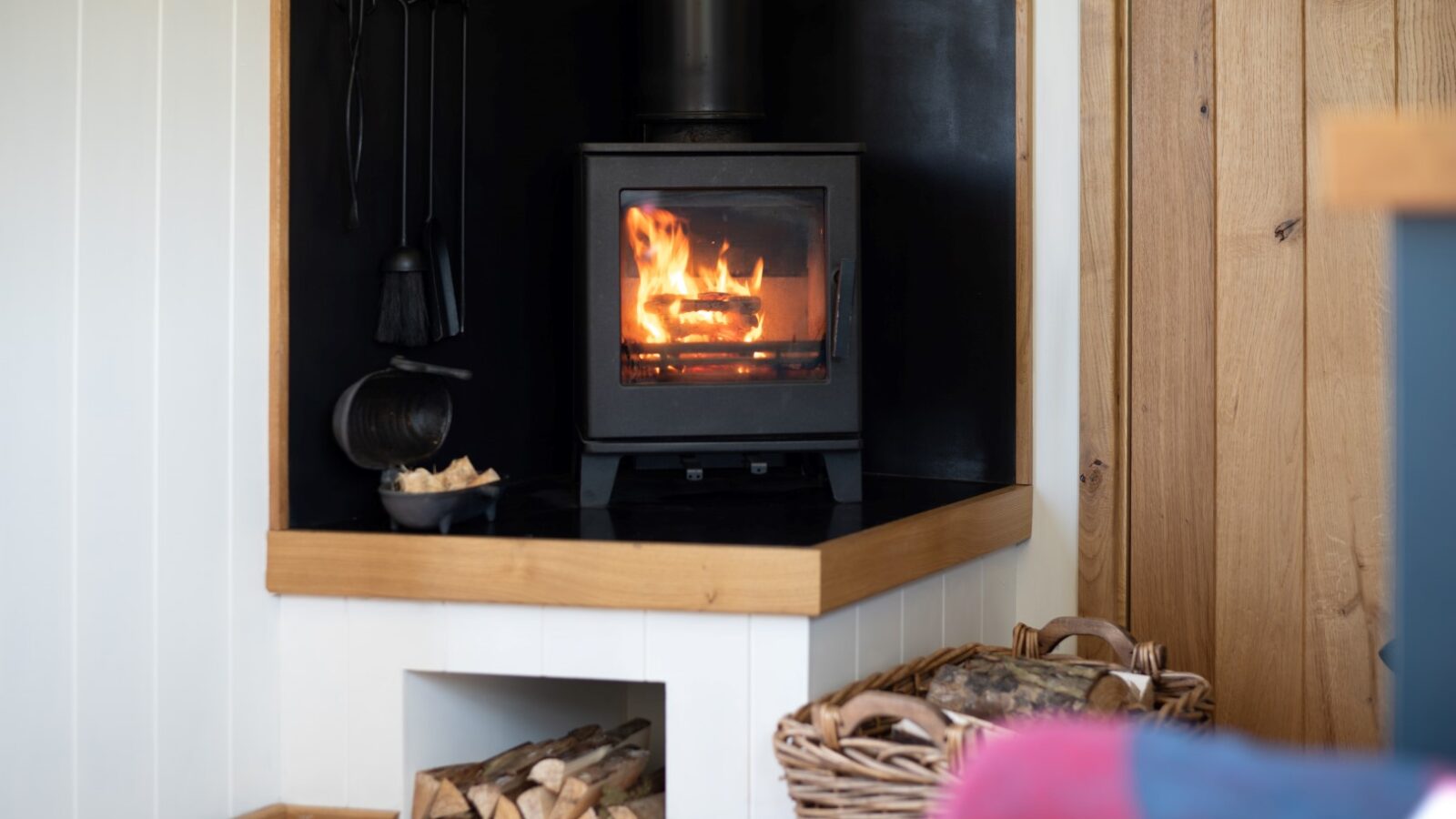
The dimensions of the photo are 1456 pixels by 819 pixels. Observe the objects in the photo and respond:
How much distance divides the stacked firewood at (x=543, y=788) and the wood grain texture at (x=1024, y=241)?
1.01 m

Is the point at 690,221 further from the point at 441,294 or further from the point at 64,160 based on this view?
the point at 64,160

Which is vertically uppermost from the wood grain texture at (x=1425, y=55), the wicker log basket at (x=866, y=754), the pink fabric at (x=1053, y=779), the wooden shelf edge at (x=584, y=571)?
the wood grain texture at (x=1425, y=55)

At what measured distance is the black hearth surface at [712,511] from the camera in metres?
2.08

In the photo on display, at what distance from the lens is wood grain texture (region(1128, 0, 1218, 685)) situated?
264 cm

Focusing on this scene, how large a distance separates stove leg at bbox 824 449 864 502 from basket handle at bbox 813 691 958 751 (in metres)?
0.73

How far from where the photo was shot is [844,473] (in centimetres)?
248

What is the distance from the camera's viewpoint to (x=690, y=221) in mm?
2432

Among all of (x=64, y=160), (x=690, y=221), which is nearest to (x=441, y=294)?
(x=690, y=221)

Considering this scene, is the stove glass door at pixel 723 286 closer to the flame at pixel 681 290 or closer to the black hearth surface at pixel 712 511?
the flame at pixel 681 290

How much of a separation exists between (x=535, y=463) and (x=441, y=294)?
19.9 inches

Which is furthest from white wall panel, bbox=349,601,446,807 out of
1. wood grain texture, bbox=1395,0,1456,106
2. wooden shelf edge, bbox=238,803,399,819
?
wood grain texture, bbox=1395,0,1456,106

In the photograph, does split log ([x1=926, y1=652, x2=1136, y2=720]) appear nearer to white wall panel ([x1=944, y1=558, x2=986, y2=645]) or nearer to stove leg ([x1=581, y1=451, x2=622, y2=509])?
white wall panel ([x1=944, y1=558, x2=986, y2=645])


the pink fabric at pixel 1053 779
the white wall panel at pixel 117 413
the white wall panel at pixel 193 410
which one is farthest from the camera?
the white wall panel at pixel 193 410

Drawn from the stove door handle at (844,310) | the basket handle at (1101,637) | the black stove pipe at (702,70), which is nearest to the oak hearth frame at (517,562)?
the basket handle at (1101,637)
